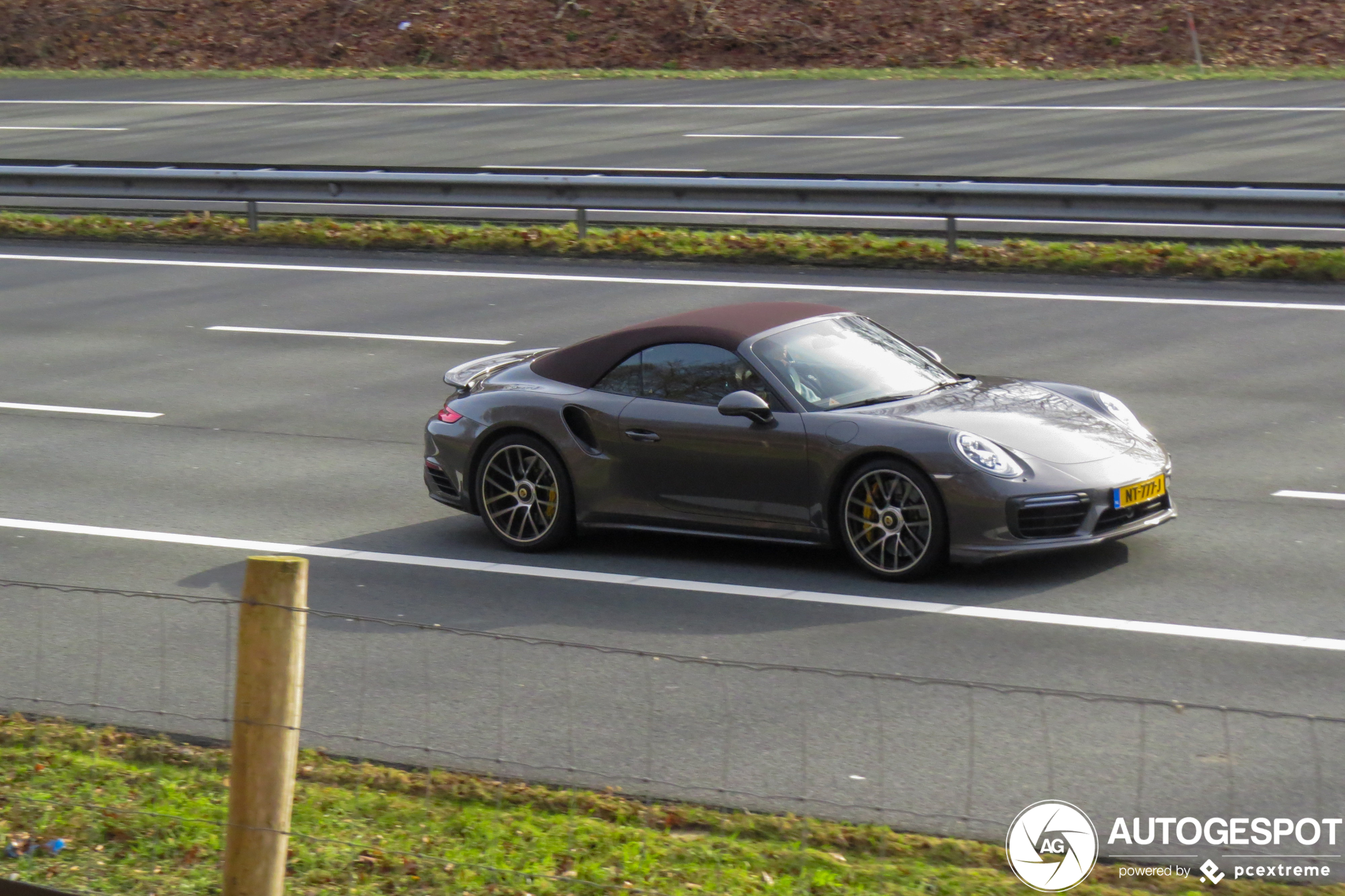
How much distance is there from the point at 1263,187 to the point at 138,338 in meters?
10.8

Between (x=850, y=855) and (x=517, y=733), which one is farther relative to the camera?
(x=517, y=733)

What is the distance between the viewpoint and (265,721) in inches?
167

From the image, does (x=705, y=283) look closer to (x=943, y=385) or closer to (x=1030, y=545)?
(x=943, y=385)

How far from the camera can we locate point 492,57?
106 ft

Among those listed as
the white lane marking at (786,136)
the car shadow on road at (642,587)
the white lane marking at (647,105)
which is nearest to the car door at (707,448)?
the car shadow on road at (642,587)

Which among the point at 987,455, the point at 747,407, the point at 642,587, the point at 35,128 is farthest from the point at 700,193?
the point at 35,128

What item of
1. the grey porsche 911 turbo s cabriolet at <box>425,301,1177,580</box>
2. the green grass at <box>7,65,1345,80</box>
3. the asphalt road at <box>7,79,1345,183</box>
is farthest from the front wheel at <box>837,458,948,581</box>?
the green grass at <box>7,65,1345,80</box>

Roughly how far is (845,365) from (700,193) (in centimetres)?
929

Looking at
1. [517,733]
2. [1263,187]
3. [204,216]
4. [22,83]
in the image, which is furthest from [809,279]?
[22,83]

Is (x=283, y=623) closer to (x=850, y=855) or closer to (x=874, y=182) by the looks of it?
(x=850, y=855)

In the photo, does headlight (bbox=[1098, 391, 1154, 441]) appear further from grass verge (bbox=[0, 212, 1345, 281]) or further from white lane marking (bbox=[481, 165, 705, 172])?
white lane marking (bbox=[481, 165, 705, 172])

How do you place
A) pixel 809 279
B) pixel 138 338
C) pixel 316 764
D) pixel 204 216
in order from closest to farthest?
1. pixel 316 764
2. pixel 138 338
3. pixel 809 279
4. pixel 204 216

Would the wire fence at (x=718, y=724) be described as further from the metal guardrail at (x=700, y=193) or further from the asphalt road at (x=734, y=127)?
the asphalt road at (x=734, y=127)

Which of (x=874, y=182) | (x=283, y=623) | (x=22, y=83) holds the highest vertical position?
(x=22, y=83)
